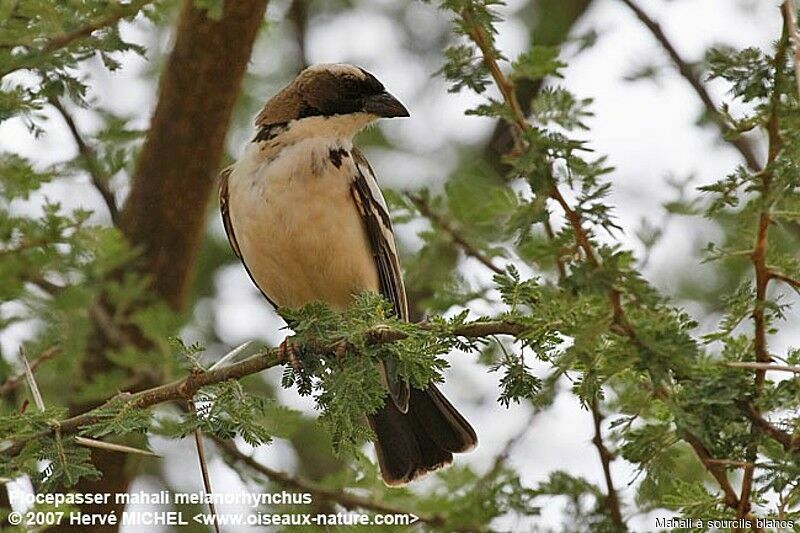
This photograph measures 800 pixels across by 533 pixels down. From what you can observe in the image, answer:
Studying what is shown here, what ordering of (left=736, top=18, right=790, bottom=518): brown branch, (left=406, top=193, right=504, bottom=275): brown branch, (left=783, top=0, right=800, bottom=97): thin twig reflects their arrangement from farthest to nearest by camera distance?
(left=406, top=193, right=504, bottom=275): brown branch
(left=736, top=18, right=790, bottom=518): brown branch
(left=783, top=0, right=800, bottom=97): thin twig

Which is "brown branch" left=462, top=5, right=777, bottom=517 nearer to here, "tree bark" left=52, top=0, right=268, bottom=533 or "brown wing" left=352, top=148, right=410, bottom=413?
A: "brown wing" left=352, top=148, right=410, bottom=413

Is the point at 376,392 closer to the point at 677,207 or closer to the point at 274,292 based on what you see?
the point at 274,292

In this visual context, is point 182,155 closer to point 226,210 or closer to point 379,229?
point 226,210

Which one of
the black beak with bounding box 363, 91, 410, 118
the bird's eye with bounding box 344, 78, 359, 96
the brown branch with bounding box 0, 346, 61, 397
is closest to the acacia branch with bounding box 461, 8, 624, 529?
the black beak with bounding box 363, 91, 410, 118

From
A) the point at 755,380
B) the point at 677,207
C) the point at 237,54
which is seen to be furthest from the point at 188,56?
the point at 755,380

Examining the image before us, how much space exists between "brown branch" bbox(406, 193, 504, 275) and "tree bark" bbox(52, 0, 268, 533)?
1.14 m

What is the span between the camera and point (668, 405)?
2.75m

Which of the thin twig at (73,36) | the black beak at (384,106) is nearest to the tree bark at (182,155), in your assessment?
the black beak at (384,106)

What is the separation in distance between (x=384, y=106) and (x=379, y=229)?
53 centimetres

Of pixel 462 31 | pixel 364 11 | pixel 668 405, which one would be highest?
pixel 364 11

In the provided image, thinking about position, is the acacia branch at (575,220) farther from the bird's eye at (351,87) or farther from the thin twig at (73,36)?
the bird's eye at (351,87)

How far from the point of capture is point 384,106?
16.3 ft

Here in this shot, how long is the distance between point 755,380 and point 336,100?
250cm

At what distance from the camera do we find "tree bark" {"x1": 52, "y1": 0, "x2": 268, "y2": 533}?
5.73 meters
